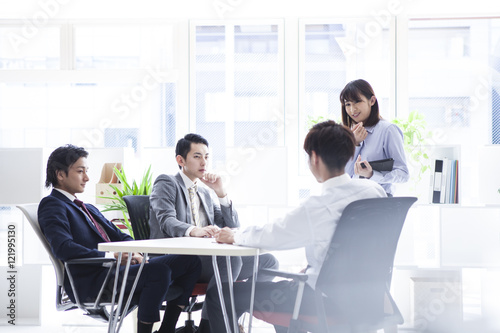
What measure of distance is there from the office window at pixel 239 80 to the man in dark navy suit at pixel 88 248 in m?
1.87

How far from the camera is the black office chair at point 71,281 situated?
8.67 ft

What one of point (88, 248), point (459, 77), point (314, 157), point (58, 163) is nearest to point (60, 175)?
point (58, 163)

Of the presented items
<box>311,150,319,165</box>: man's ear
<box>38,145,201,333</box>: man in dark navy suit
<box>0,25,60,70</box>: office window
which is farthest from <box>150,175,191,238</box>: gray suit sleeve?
<box>0,25,60,70</box>: office window

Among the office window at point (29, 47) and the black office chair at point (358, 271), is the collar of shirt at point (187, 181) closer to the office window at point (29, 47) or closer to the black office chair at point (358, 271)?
the black office chair at point (358, 271)

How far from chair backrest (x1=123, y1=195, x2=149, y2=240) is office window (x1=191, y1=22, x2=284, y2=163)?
1583 mm

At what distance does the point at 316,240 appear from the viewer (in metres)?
2.06

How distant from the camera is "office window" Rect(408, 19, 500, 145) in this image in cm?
464

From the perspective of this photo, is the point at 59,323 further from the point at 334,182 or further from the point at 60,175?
the point at 334,182

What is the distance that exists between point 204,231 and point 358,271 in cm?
109

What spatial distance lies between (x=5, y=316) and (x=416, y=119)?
358cm

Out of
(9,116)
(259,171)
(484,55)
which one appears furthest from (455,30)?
(9,116)

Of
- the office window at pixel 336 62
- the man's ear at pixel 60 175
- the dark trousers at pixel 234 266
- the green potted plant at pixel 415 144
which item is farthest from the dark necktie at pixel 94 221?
the green potted plant at pixel 415 144

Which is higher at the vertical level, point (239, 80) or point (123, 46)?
point (123, 46)

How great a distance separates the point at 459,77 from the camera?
15.3 ft
